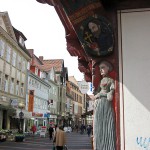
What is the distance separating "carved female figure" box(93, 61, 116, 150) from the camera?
15.2 feet

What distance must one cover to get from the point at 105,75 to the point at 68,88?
3339 inches

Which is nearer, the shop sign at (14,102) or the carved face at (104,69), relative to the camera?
the carved face at (104,69)

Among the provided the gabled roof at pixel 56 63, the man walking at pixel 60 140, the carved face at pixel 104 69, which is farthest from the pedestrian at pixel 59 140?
the gabled roof at pixel 56 63

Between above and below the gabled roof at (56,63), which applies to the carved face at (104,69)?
below

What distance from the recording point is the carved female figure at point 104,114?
15.2 feet

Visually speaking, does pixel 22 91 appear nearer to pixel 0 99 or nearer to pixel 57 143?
pixel 0 99

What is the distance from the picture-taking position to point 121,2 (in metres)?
4.89

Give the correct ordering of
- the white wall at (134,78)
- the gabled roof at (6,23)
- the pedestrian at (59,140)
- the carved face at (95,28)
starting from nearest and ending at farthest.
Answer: the white wall at (134,78)
the carved face at (95,28)
the pedestrian at (59,140)
the gabled roof at (6,23)

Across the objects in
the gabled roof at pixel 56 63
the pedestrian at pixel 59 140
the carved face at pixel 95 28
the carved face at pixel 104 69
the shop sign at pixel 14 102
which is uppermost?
the gabled roof at pixel 56 63

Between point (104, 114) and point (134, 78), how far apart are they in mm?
683

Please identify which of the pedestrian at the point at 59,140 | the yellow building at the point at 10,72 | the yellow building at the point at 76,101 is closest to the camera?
the pedestrian at the point at 59,140

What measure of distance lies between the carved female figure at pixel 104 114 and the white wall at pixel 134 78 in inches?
6.0

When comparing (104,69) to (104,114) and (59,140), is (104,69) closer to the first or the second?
(104,114)

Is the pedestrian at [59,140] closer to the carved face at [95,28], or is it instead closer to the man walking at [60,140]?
the man walking at [60,140]
